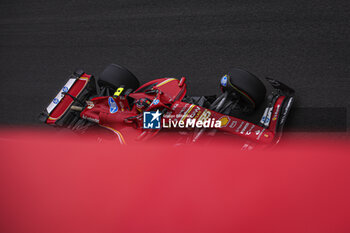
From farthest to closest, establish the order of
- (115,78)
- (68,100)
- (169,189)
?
(115,78) → (68,100) → (169,189)

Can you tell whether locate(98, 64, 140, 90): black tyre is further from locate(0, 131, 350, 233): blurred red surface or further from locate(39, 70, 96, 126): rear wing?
locate(0, 131, 350, 233): blurred red surface

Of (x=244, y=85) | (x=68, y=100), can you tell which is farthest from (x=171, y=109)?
(x=68, y=100)

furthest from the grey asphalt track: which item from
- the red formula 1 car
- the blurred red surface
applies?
the blurred red surface

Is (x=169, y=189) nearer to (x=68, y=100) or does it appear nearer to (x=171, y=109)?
(x=171, y=109)

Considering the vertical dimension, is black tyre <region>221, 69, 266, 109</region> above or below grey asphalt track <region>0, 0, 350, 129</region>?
Result: below

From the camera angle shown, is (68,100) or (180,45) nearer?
(68,100)

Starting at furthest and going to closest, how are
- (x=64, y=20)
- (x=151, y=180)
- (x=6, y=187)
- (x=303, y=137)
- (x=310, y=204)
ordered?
(x=64, y=20) → (x=303, y=137) → (x=6, y=187) → (x=151, y=180) → (x=310, y=204)

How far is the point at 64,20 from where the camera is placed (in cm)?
276

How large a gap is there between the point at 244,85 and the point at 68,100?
1.13m

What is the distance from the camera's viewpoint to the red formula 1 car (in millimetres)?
1793

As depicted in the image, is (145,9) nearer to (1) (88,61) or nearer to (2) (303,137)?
(1) (88,61)

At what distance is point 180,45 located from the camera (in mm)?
2416

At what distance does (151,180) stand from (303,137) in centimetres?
127

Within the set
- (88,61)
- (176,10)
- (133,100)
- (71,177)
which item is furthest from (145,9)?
(71,177)
